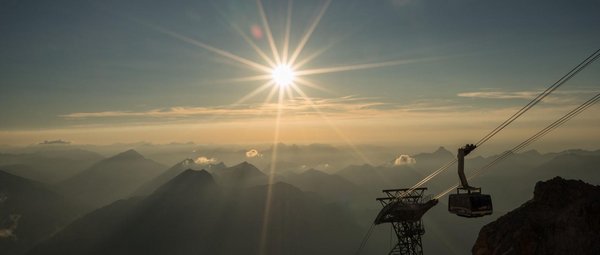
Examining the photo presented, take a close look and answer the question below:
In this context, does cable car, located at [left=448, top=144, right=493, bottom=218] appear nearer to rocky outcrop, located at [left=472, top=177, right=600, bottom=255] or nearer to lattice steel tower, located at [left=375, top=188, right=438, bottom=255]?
rocky outcrop, located at [left=472, top=177, right=600, bottom=255]

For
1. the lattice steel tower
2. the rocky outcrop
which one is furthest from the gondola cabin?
the lattice steel tower

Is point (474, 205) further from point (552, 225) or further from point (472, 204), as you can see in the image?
point (552, 225)

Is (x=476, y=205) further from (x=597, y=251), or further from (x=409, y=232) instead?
(x=409, y=232)

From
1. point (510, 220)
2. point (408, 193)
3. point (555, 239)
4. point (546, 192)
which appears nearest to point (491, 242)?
point (510, 220)

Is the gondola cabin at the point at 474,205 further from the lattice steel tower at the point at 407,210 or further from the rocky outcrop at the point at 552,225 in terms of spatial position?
the lattice steel tower at the point at 407,210

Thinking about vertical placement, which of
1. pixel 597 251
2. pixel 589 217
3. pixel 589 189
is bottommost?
pixel 597 251

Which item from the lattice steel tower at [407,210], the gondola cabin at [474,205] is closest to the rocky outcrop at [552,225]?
the gondola cabin at [474,205]

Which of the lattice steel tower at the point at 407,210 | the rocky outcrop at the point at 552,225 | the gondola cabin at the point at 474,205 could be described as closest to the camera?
the rocky outcrop at the point at 552,225

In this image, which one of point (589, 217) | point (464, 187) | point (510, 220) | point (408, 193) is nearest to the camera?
point (589, 217)

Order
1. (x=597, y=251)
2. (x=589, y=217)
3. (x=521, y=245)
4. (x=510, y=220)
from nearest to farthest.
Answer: (x=597, y=251)
(x=589, y=217)
(x=521, y=245)
(x=510, y=220)
